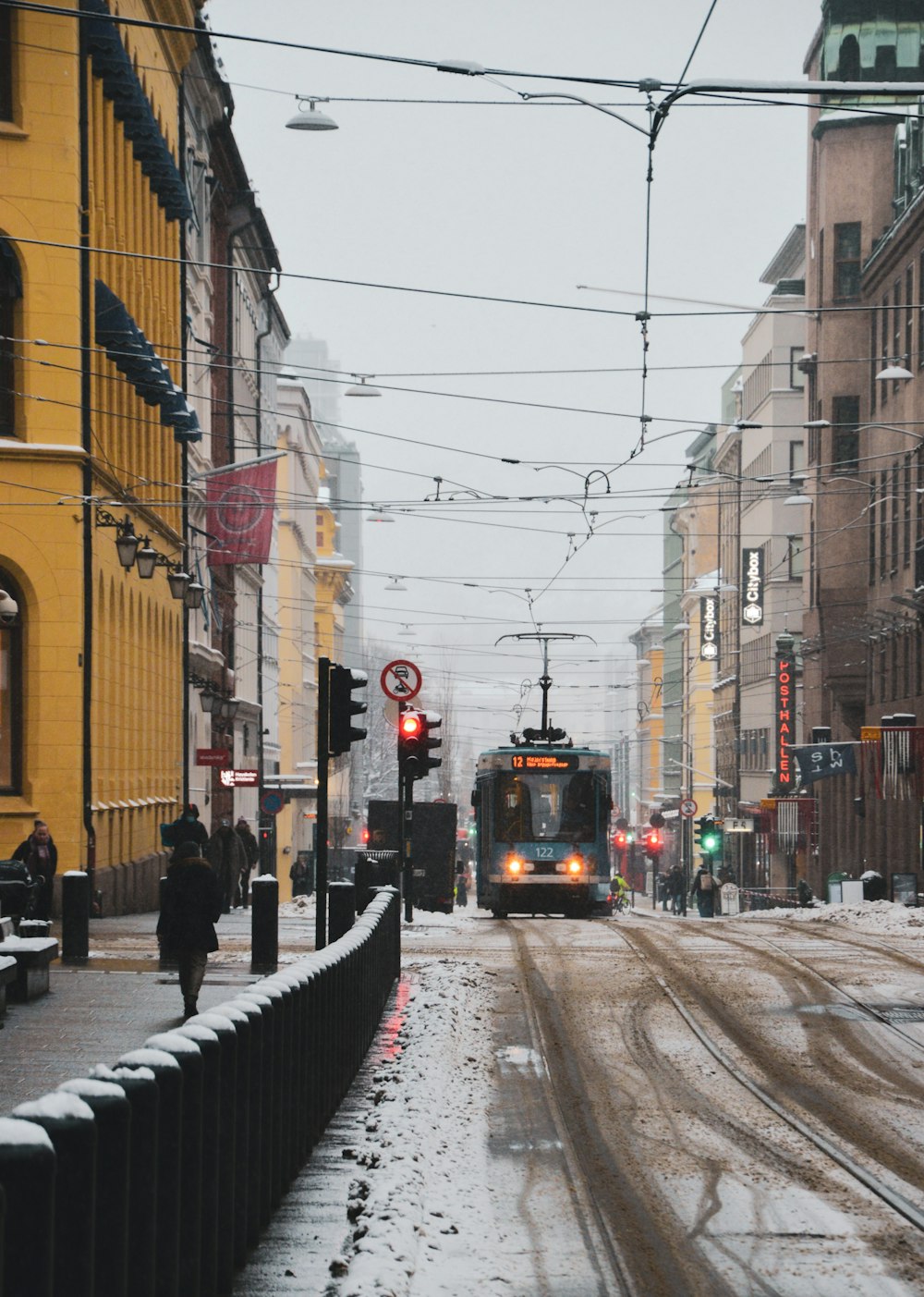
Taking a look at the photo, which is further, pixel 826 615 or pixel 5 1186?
pixel 826 615

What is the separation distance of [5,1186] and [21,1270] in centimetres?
23

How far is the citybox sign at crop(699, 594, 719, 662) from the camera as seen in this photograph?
4082 inches

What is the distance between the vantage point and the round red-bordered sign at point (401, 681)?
83.7 feet

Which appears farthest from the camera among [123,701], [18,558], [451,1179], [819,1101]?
[123,701]

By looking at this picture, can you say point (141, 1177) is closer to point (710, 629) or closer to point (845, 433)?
point (845, 433)

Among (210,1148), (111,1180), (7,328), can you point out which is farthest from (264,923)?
(111,1180)

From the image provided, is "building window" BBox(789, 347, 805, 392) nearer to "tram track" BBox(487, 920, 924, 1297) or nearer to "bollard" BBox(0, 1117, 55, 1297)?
"tram track" BBox(487, 920, 924, 1297)

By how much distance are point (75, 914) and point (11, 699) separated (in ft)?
29.2

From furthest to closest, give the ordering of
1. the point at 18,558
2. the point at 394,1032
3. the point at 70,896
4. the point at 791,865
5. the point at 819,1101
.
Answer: the point at 791,865 < the point at 18,558 < the point at 70,896 < the point at 394,1032 < the point at 819,1101

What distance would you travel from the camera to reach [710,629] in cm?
10444

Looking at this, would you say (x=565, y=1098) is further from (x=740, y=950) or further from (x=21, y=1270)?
(x=740, y=950)

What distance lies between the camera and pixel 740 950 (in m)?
26.3

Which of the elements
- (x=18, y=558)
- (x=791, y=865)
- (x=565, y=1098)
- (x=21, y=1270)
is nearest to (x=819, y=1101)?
(x=565, y=1098)

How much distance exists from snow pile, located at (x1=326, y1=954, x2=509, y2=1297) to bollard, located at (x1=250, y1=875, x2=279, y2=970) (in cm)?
370
